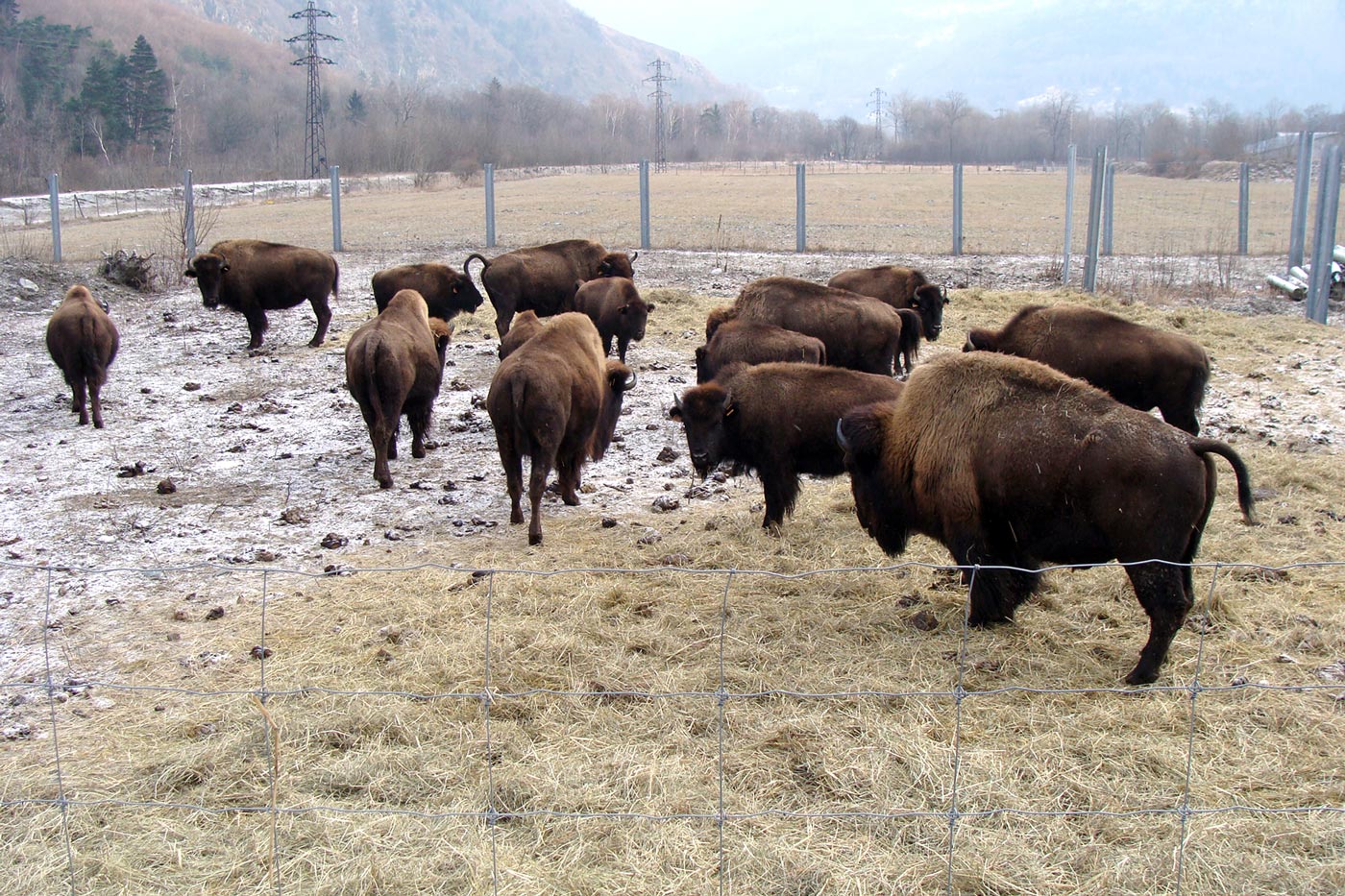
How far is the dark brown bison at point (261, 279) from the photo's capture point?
14156 mm

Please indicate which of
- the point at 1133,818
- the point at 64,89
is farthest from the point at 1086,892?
the point at 64,89

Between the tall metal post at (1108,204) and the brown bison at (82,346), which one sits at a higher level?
the tall metal post at (1108,204)

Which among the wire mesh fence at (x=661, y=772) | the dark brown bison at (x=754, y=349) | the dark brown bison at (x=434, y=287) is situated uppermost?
the dark brown bison at (x=434, y=287)

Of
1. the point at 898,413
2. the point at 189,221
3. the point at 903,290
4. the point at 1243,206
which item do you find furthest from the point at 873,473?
the point at 1243,206

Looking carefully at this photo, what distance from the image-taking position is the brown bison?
10352mm

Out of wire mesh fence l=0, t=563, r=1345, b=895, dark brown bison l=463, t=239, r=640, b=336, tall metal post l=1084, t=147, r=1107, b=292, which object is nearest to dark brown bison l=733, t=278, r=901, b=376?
dark brown bison l=463, t=239, r=640, b=336

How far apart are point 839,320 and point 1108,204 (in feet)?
45.9

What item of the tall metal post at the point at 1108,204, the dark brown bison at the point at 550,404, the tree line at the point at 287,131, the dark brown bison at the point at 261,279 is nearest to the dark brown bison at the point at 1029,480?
the dark brown bison at the point at 550,404

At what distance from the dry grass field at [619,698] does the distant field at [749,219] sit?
55.5ft

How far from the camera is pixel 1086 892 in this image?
3.78m

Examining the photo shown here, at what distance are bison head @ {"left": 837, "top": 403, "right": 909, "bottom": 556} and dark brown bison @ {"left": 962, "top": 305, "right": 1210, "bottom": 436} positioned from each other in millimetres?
3402

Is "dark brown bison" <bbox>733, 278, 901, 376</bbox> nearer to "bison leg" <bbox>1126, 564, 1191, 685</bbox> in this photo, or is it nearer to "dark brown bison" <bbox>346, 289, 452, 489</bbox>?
"dark brown bison" <bbox>346, 289, 452, 489</bbox>

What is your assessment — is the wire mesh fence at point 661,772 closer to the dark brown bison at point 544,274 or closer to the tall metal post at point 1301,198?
the dark brown bison at point 544,274

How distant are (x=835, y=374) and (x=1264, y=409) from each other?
5.46 meters
